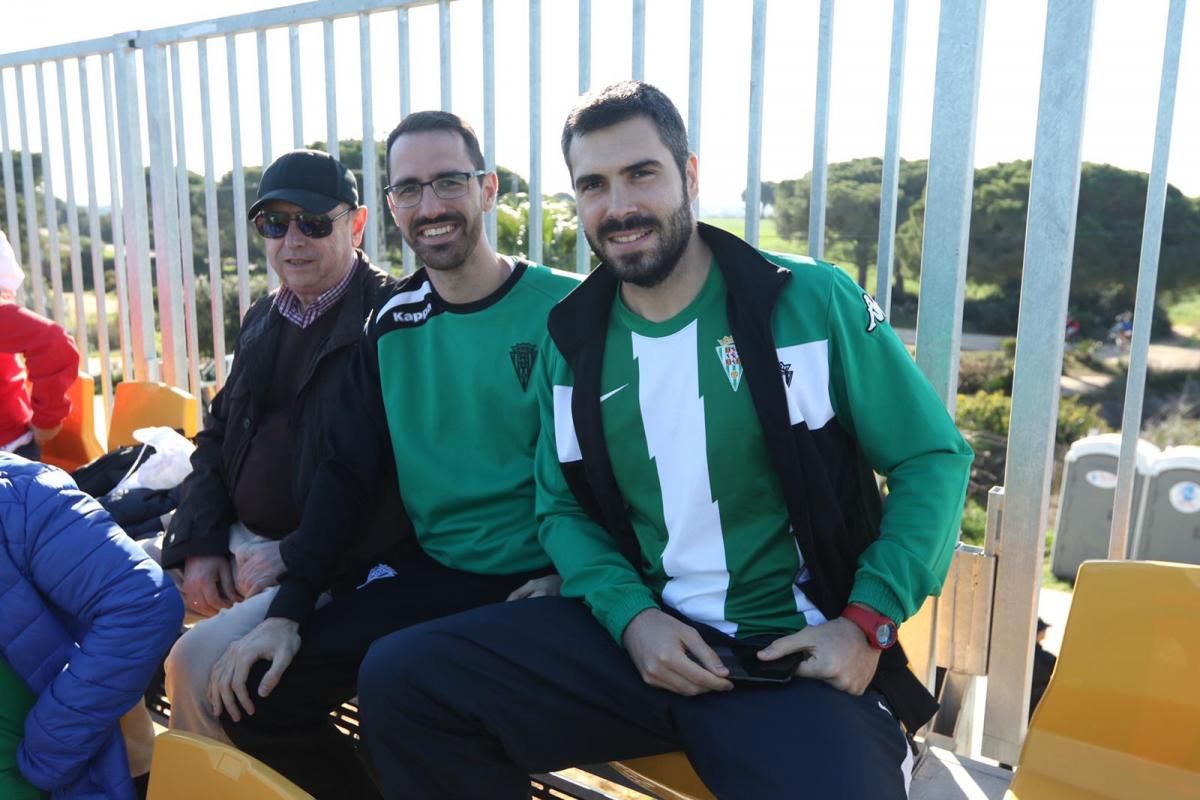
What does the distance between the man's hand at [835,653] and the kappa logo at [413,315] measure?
1.25 meters

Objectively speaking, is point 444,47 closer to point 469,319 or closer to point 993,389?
point 469,319

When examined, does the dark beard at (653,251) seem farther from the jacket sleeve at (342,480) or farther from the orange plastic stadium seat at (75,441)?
the orange plastic stadium seat at (75,441)

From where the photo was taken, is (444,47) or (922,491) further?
(444,47)

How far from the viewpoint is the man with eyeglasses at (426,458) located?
2.24m

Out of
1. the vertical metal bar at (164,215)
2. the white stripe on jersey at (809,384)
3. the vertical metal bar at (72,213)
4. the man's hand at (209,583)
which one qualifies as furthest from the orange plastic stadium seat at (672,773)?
the vertical metal bar at (72,213)

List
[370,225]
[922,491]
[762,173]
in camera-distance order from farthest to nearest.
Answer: [370,225], [762,173], [922,491]

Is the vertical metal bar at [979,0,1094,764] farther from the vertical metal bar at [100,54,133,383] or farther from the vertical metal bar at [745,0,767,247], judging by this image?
the vertical metal bar at [100,54,133,383]

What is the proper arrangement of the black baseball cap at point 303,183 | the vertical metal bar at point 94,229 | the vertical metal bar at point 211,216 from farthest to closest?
the vertical metal bar at point 94,229, the vertical metal bar at point 211,216, the black baseball cap at point 303,183

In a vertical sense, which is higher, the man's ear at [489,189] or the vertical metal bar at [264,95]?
the vertical metal bar at [264,95]

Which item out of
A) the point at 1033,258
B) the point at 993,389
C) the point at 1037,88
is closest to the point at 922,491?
the point at 1033,258

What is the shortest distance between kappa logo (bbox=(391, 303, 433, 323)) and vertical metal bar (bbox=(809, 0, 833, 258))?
1012mm

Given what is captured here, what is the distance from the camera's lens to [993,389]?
45.9ft

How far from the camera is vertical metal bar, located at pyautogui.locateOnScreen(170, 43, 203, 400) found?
13.4ft

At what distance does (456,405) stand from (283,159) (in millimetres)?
959
